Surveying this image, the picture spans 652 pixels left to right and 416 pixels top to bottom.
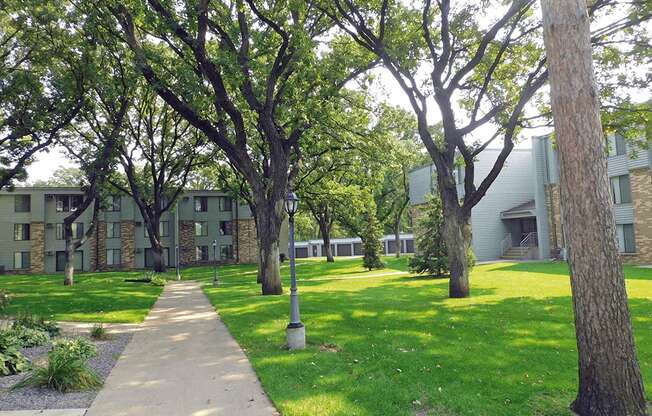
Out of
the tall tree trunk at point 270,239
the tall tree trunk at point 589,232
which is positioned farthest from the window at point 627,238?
the tall tree trunk at point 589,232

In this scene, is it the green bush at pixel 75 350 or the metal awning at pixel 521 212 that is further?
the metal awning at pixel 521 212

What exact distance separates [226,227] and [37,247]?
18.2m

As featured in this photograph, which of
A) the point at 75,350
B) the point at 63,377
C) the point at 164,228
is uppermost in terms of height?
the point at 164,228

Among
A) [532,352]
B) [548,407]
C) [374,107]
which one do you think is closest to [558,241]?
[374,107]

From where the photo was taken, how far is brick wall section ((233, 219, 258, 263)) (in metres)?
50.2

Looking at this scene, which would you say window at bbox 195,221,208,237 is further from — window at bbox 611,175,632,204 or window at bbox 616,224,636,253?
window at bbox 616,224,636,253

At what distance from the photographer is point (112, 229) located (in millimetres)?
45844

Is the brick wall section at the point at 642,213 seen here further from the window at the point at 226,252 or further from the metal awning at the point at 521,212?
the window at the point at 226,252

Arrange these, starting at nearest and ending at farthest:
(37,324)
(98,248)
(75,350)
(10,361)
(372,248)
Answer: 1. (10,361)
2. (75,350)
3. (37,324)
4. (372,248)
5. (98,248)

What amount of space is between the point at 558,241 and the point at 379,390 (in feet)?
102

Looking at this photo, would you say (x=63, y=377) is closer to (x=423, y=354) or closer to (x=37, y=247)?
(x=423, y=354)

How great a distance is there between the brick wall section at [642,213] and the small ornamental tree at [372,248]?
635 inches

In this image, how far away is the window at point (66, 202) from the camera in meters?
43.7

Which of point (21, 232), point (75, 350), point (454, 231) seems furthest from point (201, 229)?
point (75, 350)
